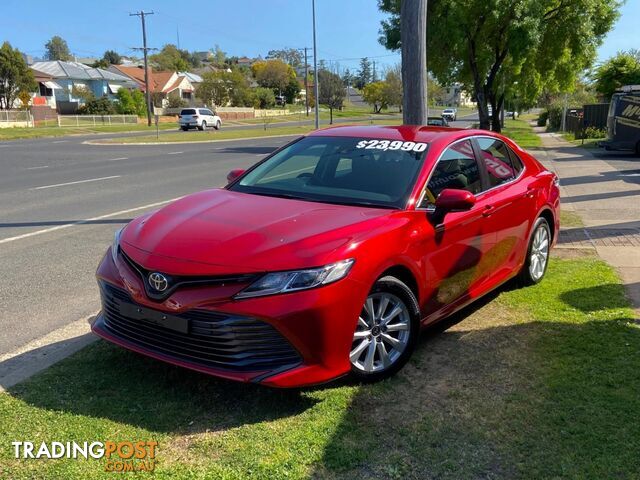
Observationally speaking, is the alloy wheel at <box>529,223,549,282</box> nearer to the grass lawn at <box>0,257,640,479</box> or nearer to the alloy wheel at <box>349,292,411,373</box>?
the grass lawn at <box>0,257,640,479</box>

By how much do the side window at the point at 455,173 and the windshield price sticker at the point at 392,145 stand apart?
0.64 ft

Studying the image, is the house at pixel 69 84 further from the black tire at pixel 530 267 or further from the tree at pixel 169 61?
the black tire at pixel 530 267

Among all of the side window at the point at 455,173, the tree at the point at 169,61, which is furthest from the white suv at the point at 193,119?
the tree at the point at 169,61

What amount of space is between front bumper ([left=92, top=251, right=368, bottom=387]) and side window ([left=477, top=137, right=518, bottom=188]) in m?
2.26

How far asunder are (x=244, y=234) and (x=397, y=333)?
1.20 meters

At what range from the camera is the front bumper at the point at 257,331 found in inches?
129

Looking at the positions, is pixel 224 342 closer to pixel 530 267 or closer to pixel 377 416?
pixel 377 416

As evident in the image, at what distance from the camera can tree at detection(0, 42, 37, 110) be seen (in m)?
57.8

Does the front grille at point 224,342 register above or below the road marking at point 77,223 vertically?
above

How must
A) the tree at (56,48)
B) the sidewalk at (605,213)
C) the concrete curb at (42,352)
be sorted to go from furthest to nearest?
the tree at (56,48), the sidewalk at (605,213), the concrete curb at (42,352)

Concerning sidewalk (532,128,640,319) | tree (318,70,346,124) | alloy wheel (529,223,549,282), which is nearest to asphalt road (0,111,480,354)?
alloy wheel (529,223,549,282)

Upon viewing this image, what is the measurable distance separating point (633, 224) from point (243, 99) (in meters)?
83.0

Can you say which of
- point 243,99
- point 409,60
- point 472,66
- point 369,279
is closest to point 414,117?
point 409,60

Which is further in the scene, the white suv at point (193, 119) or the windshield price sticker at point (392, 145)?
the white suv at point (193, 119)
